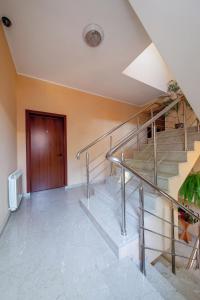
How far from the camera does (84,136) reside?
3766mm

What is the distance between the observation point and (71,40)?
229 cm

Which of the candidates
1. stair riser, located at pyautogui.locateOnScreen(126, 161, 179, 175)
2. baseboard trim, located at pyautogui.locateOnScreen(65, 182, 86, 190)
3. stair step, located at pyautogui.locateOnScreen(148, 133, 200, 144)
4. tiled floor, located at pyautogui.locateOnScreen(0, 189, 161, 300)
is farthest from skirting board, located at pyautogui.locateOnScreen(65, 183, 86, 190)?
stair step, located at pyautogui.locateOnScreen(148, 133, 200, 144)

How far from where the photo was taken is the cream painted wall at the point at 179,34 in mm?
1012

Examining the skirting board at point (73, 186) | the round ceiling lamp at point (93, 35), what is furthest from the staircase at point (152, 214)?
the round ceiling lamp at point (93, 35)

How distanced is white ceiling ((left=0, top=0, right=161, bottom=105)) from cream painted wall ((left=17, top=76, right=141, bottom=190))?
0.87 ft

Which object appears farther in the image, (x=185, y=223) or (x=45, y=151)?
(x=45, y=151)

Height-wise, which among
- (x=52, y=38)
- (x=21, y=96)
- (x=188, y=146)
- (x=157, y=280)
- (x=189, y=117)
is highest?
(x=52, y=38)

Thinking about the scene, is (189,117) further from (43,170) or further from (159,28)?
(43,170)

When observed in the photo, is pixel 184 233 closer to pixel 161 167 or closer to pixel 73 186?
pixel 161 167

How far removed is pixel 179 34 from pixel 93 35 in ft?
5.17

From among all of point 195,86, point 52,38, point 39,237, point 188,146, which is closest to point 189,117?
point 188,146

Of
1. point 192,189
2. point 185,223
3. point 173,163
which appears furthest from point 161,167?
point 185,223

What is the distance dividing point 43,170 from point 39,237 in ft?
6.11

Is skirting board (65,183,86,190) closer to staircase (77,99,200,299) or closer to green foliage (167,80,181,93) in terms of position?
staircase (77,99,200,299)
